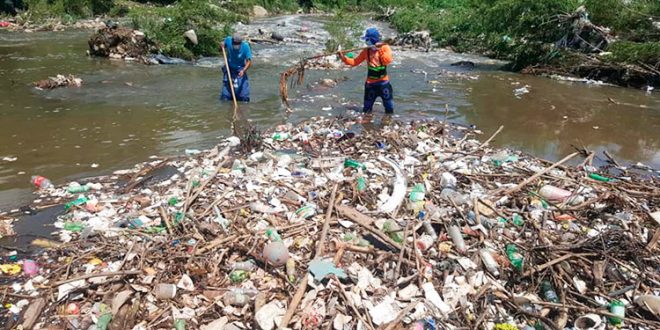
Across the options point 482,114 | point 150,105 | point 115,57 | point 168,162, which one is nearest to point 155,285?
point 168,162

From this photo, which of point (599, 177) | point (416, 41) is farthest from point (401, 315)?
point (416, 41)

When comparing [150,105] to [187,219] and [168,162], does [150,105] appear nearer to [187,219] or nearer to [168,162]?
[168,162]

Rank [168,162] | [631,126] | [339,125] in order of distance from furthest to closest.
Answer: [631,126], [339,125], [168,162]

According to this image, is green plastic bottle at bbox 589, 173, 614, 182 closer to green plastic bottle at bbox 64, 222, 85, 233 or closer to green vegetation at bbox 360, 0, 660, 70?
green plastic bottle at bbox 64, 222, 85, 233

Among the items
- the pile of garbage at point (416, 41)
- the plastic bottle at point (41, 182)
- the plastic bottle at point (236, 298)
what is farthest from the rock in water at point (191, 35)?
the plastic bottle at point (236, 298)

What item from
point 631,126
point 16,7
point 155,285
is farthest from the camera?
point 16,7

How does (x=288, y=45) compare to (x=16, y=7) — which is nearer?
(x=288, y=45)

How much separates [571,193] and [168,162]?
4.13 metres

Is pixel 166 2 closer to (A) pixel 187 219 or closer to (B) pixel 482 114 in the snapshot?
(B) pixel 482 114

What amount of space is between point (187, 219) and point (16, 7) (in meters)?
23.6

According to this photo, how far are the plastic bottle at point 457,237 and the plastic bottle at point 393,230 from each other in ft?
1.25

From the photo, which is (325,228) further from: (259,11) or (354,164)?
(259,11)

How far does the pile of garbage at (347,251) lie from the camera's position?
267 cm

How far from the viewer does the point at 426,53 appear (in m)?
15.4
